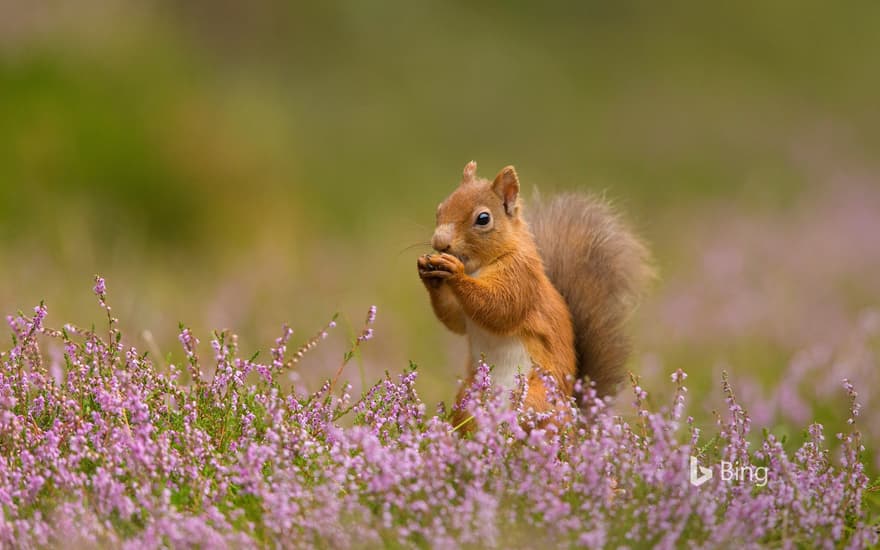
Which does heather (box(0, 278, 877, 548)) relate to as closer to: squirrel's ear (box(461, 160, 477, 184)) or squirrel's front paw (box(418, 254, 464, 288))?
squirrel's front paw (box(418, 254, 464, 288))

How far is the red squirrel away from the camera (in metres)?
3.82

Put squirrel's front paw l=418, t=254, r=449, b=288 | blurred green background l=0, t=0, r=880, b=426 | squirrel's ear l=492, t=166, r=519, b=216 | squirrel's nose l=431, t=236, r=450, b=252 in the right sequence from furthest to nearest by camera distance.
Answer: blurred green background l=0, t=0, r=880, b=426 → squirrel's ear l=492, t=166, r=519, b=216 → squirrel's nose l=431, t=236, r=450, b=252 → squirrel's front paw l=418, t=254, r=449, b=288

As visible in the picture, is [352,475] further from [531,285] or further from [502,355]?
[531,285]

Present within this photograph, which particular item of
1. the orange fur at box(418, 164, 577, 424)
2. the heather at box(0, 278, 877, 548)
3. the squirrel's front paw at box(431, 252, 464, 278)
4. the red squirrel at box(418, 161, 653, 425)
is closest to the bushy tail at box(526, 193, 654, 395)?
the red squirrel at box(418, 161, 653, 425)

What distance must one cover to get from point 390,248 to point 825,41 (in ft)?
46.5

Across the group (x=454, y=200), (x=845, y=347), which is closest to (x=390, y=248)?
(x=845, y=347)

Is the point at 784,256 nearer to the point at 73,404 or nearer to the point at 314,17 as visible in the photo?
the point at 73,404

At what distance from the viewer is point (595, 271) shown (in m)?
4.34

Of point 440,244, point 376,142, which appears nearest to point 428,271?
point 440,244

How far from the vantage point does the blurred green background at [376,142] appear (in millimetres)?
7621

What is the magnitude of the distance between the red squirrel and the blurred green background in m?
0.42

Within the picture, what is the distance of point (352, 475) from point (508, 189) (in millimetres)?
1308

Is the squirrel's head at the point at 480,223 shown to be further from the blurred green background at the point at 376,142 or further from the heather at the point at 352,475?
the heather at the point at 352,475

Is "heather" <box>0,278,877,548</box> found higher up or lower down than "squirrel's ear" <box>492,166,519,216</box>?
lower down
